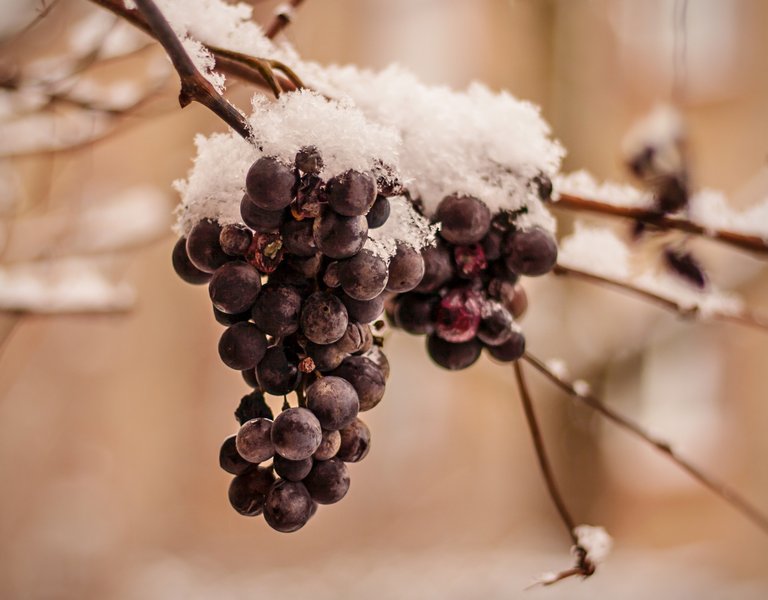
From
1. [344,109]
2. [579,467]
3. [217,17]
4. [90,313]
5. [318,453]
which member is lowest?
[318,453]

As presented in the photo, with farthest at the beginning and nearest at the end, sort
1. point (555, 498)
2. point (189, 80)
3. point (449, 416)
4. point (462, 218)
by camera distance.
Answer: point (449, 416)
point (555, 498)
point (462, 218)
point (189, 80)

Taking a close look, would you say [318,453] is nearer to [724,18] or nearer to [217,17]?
[217,17]

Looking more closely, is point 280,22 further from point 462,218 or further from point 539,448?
point 539,448

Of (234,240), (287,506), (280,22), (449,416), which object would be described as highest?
(449,416)

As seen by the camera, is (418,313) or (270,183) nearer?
(270,183)

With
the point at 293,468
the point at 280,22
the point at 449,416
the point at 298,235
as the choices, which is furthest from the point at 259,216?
the point at 449,416

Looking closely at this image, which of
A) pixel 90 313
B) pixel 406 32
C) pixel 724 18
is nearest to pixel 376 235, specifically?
pixel 90 313

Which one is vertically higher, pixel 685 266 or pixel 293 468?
pixel 685 266
